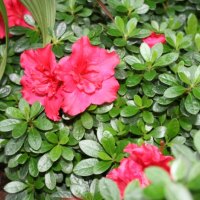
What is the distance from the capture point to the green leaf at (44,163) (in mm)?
1552

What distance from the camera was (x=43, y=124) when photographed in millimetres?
1561

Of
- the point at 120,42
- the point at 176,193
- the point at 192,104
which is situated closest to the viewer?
the point at 176,193

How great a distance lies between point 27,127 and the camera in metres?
1.58

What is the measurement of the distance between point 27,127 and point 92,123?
0.74ft

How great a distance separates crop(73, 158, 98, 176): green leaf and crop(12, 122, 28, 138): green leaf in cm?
21

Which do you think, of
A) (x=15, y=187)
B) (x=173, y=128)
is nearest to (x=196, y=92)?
(x=173, y=128)

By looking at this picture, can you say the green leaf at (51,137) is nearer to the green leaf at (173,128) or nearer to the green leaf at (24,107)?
the green leaf at (24,107)

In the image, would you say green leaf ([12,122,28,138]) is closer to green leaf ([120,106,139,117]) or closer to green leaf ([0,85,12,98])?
green leaf ([0,85,12,98])

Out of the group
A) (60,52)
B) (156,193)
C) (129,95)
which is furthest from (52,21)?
(156,193)

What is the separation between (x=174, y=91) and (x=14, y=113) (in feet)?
1.82

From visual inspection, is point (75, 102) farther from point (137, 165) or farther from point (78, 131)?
point (137, 165)

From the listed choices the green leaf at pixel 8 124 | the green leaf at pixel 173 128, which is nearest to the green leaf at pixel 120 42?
the green leaf at pixel 173 128

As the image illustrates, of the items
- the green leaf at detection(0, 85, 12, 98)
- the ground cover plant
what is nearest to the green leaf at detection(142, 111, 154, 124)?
the ground cover plant

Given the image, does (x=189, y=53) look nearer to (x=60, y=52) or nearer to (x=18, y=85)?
(x=60, y=52)
